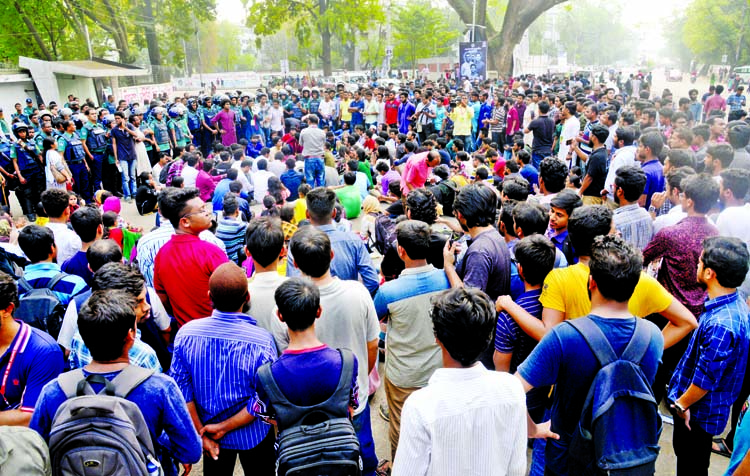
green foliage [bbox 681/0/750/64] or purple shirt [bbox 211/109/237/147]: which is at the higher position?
green foliage [bbox 681/0/750/64]

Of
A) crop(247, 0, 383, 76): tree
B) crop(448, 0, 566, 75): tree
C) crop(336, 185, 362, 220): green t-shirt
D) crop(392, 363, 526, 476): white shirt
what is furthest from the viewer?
crop(247, 0, 383, 76): tree

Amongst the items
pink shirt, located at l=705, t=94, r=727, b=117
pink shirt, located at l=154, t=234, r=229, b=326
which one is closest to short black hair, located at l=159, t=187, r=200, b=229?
pink shirt, located at l=154, t=234, r=229, b=326

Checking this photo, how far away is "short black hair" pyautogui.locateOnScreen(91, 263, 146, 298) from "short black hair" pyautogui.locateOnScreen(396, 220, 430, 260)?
1.47 metres

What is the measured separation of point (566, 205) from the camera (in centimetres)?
388

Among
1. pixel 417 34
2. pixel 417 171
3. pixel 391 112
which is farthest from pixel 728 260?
pixel 417 34

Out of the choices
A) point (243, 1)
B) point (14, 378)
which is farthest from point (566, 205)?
point (243, 1)

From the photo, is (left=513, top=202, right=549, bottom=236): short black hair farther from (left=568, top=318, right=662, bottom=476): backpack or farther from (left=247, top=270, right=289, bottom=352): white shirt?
(left=247, top=270, right=289, bottom=352): white shirt

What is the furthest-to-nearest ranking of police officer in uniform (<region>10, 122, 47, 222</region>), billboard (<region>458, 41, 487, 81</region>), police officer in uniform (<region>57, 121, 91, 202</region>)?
1. billboard (<region>458, 41, 487, 81</region>)
2. police officer in uniform (<region>57, 121, 91, 202</region>)
3. police officer in uniform (<region>10, 122, 47, 222</region>)

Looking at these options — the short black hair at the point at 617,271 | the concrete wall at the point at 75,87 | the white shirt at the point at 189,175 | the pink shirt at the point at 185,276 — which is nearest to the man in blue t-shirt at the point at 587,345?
the short black hair at the point at 617,271

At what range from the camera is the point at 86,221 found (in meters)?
3.99

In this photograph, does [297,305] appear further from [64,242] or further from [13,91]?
[13,91]

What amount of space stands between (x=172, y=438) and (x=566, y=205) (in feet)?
9.92

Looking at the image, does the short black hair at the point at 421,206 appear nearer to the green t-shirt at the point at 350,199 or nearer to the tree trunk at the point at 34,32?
the green t-shirt at the point at 350,199

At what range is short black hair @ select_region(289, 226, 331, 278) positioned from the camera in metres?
2.90
